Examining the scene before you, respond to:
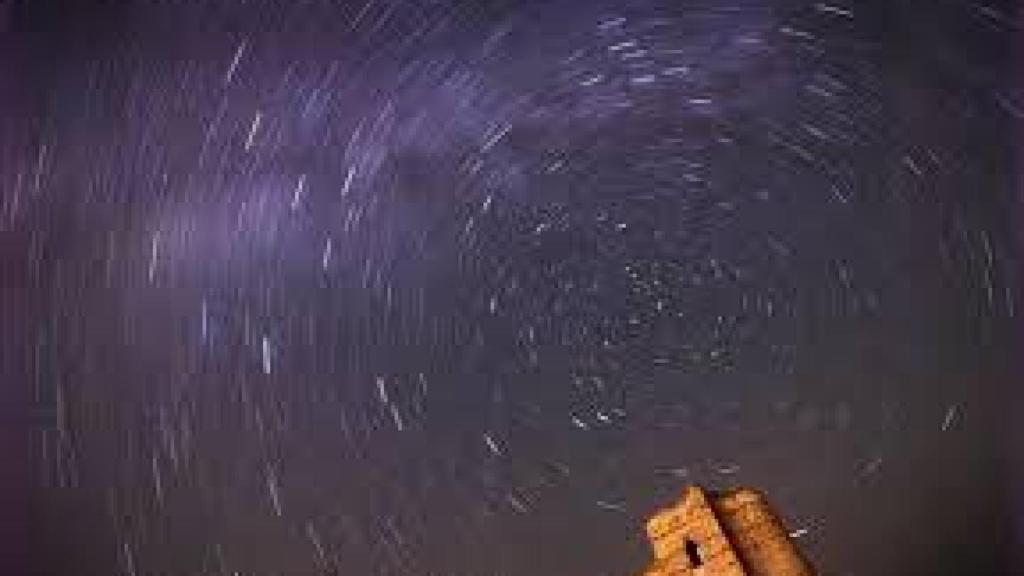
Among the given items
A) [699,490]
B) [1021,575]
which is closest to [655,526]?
[699,490]

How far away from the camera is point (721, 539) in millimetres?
36094

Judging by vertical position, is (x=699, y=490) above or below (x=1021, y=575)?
above

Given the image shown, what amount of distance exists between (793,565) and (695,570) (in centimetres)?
247

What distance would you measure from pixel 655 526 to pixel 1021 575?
35.4 m

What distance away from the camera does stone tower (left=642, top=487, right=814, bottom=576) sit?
118 ft

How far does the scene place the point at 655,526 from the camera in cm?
3741

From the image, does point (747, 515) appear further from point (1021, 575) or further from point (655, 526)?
point (1021, 575)

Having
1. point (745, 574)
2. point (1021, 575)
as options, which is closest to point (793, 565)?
Result: point (745, 574)

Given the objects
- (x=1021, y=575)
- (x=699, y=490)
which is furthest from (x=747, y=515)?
(x=1021, y=575)

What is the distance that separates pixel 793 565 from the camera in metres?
36.3

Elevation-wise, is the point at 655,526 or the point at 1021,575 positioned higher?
the point at 655,526

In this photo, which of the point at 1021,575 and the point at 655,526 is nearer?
the point at 655,526

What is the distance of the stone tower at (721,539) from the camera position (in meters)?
36.1

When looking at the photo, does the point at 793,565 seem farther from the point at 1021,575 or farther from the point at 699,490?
the point at 1021,575
